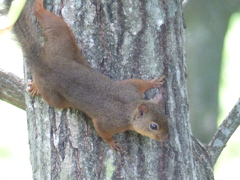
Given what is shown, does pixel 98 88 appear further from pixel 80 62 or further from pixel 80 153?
pixel 80 153

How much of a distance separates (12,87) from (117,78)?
35.7 inches

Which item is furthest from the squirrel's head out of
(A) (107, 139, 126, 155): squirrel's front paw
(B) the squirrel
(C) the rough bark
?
(C) the rough bark

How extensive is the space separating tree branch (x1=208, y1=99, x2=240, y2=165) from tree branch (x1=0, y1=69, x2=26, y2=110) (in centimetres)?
134

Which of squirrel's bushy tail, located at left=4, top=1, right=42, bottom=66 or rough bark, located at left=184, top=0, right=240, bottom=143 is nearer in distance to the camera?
squirrel's bushy tail, located at left=4, top=1, right=42, bottom=66

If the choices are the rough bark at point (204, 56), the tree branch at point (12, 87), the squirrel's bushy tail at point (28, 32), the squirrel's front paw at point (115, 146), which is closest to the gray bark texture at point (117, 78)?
the squirrel's front paw at point (115, 146)

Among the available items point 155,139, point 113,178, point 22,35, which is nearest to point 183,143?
point 155,139

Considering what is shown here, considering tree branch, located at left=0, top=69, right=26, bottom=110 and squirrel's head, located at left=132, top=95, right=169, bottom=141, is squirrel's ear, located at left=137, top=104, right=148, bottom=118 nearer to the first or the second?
squirrel's head, located at left=132, top=95, right=169, bottom=141

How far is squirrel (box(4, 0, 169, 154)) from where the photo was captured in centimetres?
310

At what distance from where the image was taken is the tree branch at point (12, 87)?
12.0 feet

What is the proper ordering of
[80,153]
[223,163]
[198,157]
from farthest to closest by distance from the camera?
→ [223,163] → [198,157] → [80,153]

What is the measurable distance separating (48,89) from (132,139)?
1.88ft

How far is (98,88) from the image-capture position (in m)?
3.16

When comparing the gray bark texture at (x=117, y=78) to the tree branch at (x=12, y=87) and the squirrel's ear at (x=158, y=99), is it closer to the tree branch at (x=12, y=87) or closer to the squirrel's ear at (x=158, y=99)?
the squirrel's ear at (x=158, y=99)

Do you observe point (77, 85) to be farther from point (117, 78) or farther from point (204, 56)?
point (204, 56)
